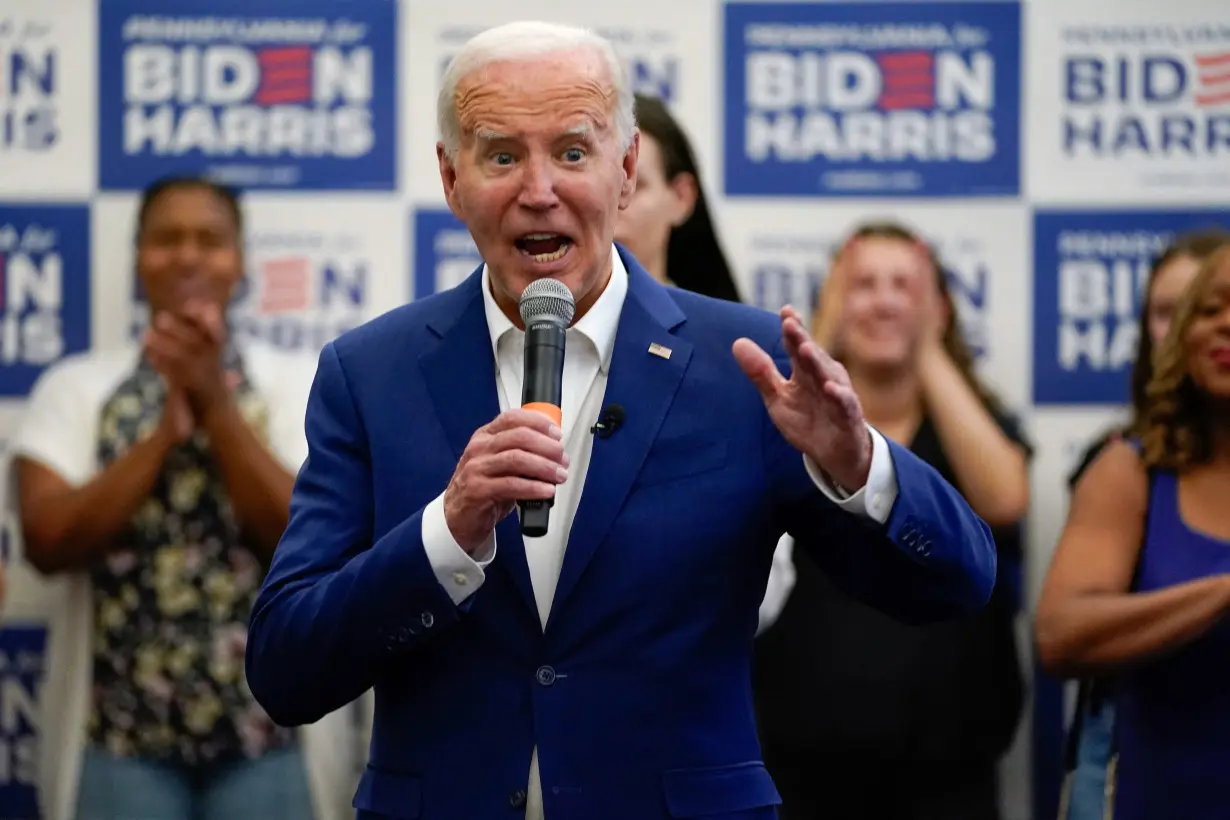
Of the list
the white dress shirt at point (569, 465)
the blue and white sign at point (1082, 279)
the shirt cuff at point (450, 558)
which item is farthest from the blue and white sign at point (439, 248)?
the shirt cuff at point (450, 558)

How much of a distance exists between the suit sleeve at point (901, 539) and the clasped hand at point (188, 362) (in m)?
2.41

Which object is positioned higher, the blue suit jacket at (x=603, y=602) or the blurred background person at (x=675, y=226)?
the blurred background person at (x=675, y=226)

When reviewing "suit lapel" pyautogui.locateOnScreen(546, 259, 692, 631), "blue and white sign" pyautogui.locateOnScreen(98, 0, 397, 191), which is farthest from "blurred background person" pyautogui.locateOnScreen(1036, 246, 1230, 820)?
"blue and white sign" pyautogui.locateOnScreen(98, 0, 397, 191)

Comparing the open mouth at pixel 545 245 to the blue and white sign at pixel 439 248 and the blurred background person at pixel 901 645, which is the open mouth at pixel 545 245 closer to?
the blurred background person at pixel 901 645

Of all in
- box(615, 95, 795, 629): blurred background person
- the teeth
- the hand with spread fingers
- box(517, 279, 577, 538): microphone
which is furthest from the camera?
box(615, 95, 795, 629): blurred background person

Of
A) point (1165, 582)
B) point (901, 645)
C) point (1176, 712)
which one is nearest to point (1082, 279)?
point (901, 645)

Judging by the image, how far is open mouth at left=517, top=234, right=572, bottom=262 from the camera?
214 centimetres

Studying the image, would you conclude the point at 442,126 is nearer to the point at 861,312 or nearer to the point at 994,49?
the point at 861,312

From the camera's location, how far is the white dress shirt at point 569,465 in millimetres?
1985

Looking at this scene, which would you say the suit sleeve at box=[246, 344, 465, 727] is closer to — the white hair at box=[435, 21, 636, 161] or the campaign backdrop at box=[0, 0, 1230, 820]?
the white hair at box=[435, 21, 636, 161]

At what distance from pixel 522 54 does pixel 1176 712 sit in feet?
5.96

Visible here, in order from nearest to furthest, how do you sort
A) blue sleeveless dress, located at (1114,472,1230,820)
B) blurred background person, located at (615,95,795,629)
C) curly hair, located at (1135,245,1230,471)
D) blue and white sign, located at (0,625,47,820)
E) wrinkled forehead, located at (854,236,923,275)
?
1. blue sleeveless dress, located at (1114,472,1230,820)
2. curly hair, located at (1135,245,1230,471)
3. blurred background person, located at (615,95,795,629)
4. wrinkled forehead, located at (854,236,923,275)
5. blue and white sign, located at (0,625,47,820)

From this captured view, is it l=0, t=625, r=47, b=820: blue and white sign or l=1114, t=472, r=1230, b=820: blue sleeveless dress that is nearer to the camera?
l=1114, t=472, r=1230, b=820: blue sleeveless dress

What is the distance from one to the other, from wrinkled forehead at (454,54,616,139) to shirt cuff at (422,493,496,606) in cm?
48
